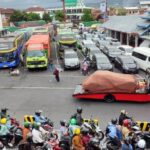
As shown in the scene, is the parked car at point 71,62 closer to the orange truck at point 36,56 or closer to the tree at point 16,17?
the orange truck at point 36,56

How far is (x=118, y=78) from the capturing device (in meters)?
22.9

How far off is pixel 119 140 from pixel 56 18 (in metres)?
132

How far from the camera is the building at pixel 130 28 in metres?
48.5

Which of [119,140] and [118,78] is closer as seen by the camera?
[119,140]

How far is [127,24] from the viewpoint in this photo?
56281mm

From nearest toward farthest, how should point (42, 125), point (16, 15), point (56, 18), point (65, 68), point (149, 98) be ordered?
point (42, 125) → point (149, 98) → point (65, 68) → point (16, 15) → point (56, 18)

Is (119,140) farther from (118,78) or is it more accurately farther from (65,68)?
(65,68)

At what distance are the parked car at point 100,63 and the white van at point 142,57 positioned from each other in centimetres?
335

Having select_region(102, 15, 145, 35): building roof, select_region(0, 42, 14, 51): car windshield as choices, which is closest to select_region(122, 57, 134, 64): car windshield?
select_region(0, 42, 14, 51): car windshield

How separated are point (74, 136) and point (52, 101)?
10398 mm

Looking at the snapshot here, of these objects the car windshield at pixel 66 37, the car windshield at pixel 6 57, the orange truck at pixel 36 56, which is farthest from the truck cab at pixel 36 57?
the car windshield at pixel 66 37

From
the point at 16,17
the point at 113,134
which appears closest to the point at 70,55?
the point at 113,134

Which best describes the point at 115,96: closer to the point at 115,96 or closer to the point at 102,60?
the point at 115,96

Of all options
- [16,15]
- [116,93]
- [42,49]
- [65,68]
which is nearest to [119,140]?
[116,93]
